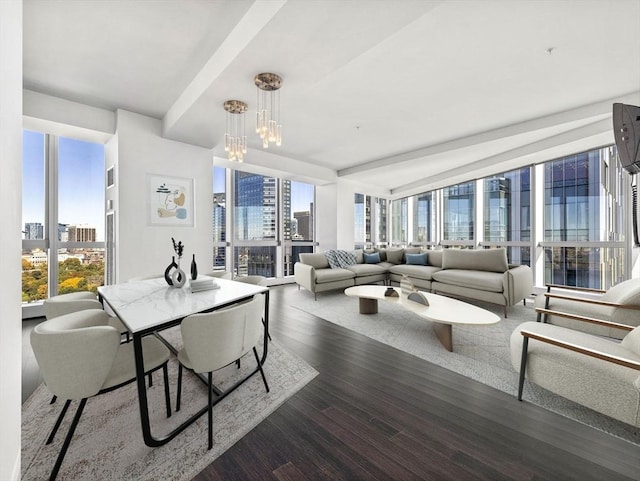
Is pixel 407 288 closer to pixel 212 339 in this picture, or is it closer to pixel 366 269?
pixel 366 269

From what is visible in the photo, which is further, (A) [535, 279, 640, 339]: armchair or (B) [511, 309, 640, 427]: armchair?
(A) [535, 279, 640, 339]: armchair

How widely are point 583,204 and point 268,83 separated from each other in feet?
19.8

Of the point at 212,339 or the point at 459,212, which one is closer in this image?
the point at 212,339

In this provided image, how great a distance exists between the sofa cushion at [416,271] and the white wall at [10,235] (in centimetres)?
522

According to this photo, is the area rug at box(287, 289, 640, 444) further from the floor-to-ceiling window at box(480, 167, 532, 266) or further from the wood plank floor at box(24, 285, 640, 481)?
the floor-to-ceiling window at box(480, 167, 532, 266)

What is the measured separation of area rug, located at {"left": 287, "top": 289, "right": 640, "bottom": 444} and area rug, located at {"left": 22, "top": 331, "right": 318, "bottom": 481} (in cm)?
126

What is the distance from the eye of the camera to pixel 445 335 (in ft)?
8.89

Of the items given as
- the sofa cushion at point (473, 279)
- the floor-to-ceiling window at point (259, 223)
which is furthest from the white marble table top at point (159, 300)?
the sofa cushion at point (473, 279)

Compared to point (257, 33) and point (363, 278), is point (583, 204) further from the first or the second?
point (257, 33)

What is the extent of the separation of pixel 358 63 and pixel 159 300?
2.91 meters

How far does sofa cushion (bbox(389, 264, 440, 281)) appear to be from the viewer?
16.8ft

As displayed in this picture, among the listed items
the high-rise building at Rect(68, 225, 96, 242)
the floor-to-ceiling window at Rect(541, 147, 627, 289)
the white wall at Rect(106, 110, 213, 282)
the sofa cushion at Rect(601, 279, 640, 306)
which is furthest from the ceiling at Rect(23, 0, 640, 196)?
the sofa cushion at Rect(601, 279, 640, 306)

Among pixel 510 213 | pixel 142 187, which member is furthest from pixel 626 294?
pixel 142 187

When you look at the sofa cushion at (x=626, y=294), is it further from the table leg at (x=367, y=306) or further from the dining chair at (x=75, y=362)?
the dining chair at (x=75, y=362)
